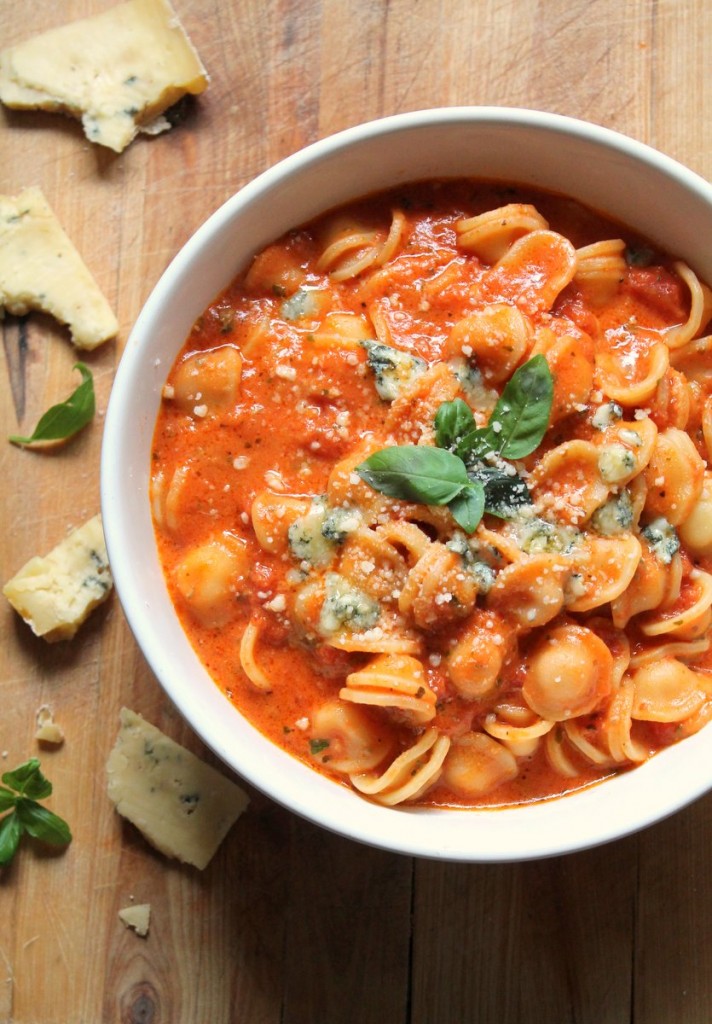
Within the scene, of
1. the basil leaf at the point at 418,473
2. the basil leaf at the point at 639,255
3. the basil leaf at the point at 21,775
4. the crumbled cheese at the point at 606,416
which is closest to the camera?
the basil leaf at the point at 418,473

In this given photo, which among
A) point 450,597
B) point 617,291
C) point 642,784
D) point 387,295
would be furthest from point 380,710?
point 617,291

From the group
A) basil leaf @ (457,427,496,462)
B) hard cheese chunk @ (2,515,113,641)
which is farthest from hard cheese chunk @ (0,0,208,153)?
basil leaf @ (457,427,496,462)

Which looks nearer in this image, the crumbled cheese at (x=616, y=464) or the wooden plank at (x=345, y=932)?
the crumbled cheese at (x=616, y=464)

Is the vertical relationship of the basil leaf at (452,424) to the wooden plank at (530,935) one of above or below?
above

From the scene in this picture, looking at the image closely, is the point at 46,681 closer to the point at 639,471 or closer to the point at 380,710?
the point at 380,710

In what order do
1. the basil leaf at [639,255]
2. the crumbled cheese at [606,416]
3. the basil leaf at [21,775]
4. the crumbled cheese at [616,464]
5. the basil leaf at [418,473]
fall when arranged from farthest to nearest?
the basil leaf at [21,775] < the basil leaf at [639,255] < the crumbled cheese at [606,416] < the crumbled cheese at [616,464] < the basil leaf at [418,473]

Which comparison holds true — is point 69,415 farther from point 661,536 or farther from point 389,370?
point 661,536

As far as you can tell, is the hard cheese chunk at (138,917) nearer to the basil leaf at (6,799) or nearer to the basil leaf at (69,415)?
the basil leaf at (6,799)

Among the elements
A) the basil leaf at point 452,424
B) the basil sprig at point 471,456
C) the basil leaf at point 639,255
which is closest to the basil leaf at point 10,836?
the basil sprig at point 471,456
